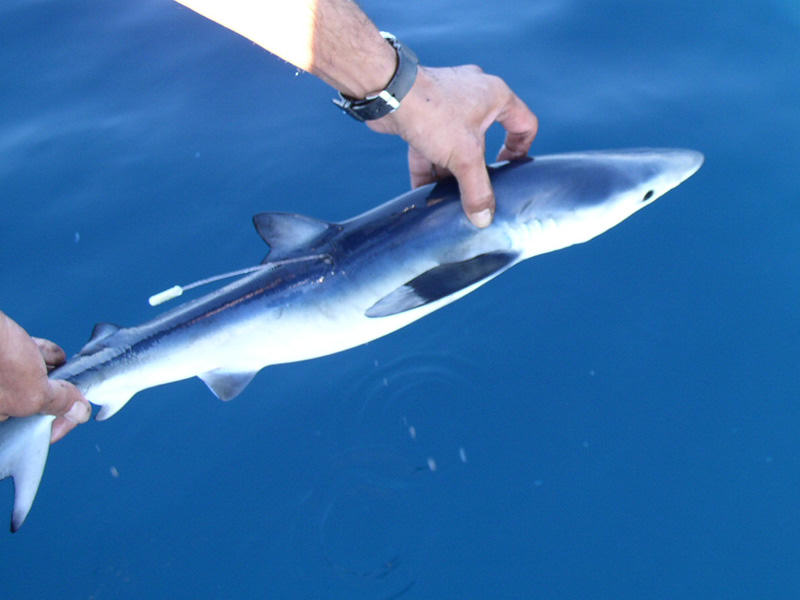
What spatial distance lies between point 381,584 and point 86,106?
12.4ft

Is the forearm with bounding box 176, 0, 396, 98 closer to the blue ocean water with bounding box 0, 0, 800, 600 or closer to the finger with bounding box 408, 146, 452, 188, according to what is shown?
the finger with bounding box 408, 146, 452, 188

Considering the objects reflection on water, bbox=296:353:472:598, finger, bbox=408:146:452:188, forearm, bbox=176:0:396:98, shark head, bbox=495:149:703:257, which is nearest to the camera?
forearm, bbox=176:0:396:98

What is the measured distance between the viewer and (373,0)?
525cm

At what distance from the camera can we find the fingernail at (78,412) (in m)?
2.34

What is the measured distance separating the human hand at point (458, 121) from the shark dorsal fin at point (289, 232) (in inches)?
17.7

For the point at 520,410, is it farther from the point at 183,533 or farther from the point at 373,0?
the point at 373,0

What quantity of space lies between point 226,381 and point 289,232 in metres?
0.64

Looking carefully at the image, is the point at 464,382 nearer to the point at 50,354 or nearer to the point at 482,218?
the point at 482,218

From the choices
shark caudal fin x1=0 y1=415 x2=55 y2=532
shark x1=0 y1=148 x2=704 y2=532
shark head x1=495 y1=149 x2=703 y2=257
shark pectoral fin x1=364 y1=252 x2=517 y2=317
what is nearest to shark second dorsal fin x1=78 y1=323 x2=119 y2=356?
shark x1=0 y1=148 x2=704 y2=532

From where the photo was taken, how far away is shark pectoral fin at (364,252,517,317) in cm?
237

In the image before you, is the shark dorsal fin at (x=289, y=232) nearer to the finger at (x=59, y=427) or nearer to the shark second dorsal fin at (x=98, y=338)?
the shark second dorsal fin at (x=98, y=338)

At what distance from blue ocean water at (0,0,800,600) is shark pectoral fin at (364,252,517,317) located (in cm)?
72

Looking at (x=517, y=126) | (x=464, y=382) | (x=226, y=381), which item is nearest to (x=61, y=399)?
(x=226, y=381)

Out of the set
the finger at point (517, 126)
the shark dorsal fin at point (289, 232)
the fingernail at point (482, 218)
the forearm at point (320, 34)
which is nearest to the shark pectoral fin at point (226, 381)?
the shark dorsal fin at point (289, 232)
